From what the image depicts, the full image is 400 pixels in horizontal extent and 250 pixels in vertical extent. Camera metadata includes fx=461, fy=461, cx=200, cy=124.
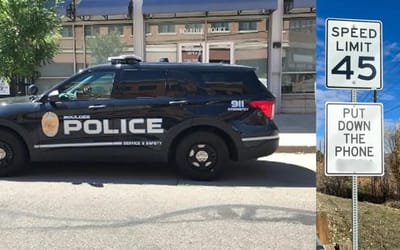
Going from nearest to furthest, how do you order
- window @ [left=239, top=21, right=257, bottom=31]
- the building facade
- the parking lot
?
the parking lot
the building facade
window @ [left=239, top=21, right=257, bottom=31]

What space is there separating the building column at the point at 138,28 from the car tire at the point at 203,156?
909cm

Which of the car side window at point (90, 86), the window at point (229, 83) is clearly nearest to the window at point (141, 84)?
the car side window at point (90, 86)

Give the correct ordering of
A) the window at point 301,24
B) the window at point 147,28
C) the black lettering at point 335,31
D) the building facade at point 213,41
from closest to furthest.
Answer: the black lettering at point 335,31
the window at point 301,24
the building facade at point 213,41
the window at point 147,28

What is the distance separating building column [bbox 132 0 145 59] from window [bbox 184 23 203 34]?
1498mm

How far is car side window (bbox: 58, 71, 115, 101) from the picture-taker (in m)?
7.03

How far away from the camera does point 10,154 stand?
23.0 ft

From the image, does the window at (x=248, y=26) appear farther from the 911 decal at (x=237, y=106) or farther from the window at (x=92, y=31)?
the 911 decal at (x=237, y=106)

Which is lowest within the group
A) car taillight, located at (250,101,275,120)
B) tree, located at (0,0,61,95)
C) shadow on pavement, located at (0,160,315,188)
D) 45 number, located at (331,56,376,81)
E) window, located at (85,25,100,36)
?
shadow on pavement, located at (0,160,315,188)

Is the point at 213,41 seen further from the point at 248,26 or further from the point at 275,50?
the point at 275,50

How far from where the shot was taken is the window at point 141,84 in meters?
7.03

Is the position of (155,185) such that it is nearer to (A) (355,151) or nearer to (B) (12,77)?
(A) (355,151)

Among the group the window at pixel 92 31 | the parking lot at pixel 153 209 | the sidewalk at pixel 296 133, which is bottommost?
the parking lot at pixel 153 209

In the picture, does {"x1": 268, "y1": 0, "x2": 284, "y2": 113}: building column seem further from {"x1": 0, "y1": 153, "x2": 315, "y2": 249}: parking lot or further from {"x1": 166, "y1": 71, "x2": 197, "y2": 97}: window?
{"x1": 166, "y1": 71, "x2": 197, "y2": 97}: window

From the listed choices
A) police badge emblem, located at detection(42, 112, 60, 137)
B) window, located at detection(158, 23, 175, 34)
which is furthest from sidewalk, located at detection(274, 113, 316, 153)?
police badge emblem, located at detection(42, 112, 60, 137)
